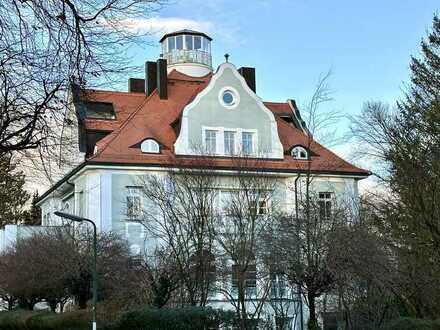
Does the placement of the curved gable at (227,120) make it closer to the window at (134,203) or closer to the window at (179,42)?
the window at (134,203)

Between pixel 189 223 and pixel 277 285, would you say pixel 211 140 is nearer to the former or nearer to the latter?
pixel 189 223

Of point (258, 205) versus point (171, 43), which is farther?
point (171, 43)

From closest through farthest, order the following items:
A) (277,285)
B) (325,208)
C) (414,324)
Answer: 1. (414,324)
2. (325,208)
3. (277,285)

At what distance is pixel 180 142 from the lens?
149 ft

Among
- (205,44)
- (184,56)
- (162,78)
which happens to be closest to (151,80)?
(162,78)

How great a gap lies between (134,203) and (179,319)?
20.1m

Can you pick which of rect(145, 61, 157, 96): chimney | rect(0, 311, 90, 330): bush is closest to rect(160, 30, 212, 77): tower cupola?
rect(145, 61, 157, 96): chimney

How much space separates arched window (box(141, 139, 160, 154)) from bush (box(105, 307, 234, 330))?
2146 cm

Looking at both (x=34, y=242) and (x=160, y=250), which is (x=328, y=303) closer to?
(x=160, y=250)

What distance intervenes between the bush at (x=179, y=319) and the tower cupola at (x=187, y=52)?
32604 mm

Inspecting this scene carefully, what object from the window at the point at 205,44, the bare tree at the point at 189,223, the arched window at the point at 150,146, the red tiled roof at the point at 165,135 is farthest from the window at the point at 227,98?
the bare tree at the point at 189,223

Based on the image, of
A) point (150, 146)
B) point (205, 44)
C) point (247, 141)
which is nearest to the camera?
point (150, 146)

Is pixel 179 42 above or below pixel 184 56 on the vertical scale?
above

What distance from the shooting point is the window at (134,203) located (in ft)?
136
